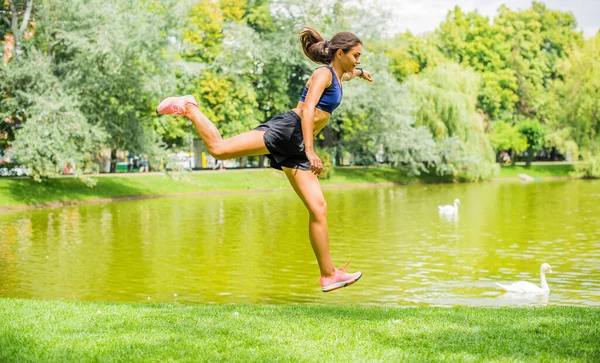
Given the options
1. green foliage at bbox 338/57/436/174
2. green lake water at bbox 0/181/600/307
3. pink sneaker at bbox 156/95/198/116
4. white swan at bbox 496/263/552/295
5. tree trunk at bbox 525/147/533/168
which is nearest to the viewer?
pink sneaker at bbox 156/95/198/116

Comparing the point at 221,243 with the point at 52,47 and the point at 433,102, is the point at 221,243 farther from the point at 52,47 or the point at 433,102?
the point at 433,102

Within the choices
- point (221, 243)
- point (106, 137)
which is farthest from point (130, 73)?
point (221, 243)

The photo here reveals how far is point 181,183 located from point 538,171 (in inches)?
1215

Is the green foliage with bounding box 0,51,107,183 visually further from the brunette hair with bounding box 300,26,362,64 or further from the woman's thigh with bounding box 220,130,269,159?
the woman's thigh with bounding box 220,130,269,159

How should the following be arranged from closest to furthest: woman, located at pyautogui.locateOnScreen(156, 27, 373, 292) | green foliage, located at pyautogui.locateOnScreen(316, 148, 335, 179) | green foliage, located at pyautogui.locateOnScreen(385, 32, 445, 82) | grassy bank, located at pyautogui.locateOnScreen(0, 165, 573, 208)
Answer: woman, located at pyautogui.locateOnScreen(156, 27, 373, 292)
grassy bank, located at pyautogui.locateOnScreen(0, 165, 573, 208)
green foliage, located at pyautogui.locateOnScreen(316, 148, 335, 179)
green foliage, located at pyautogui.locateOnScreen(385, 32, 445, 82)

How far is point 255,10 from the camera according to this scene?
2089 inches

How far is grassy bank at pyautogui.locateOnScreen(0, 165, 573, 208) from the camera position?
35.0 m

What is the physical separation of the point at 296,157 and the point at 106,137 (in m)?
29.8

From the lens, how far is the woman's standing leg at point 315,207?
7.21 meters

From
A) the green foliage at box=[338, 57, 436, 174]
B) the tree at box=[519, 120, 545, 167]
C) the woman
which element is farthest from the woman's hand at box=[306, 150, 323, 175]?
the tree at box=[519, 120, 545, 167]

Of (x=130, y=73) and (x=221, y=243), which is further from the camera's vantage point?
(x=130, y=73)

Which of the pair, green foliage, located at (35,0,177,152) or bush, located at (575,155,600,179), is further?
bush, located at (575,155,600,179)

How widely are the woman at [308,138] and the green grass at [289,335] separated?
0.85 m

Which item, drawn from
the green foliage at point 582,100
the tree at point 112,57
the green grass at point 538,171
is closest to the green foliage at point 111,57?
the tree at point 112,57
